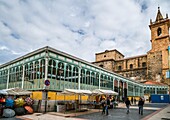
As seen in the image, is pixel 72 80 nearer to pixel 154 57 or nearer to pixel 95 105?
pixel 95 105

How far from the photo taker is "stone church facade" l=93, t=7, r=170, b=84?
51.9 metres

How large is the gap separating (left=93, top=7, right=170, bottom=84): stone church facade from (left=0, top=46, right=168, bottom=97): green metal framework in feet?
102

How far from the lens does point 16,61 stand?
72.1 ft

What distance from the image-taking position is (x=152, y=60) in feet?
176

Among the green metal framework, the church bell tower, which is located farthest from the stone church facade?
the green metal framework

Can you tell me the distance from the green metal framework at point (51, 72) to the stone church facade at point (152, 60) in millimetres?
31227

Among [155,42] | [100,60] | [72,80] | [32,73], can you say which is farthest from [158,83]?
[32,73]

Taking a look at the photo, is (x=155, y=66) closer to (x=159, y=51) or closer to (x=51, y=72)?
(x=159, y=51)

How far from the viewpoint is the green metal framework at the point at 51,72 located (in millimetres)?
17469

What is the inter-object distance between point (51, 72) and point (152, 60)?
147 feet

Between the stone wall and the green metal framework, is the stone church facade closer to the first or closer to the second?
the stone wall

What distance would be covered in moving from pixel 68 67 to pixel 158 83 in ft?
135

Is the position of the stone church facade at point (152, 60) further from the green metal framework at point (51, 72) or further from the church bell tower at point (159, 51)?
the green metal framework at point (51, 72)

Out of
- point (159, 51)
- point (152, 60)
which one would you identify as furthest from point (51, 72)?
point (159, 51)
